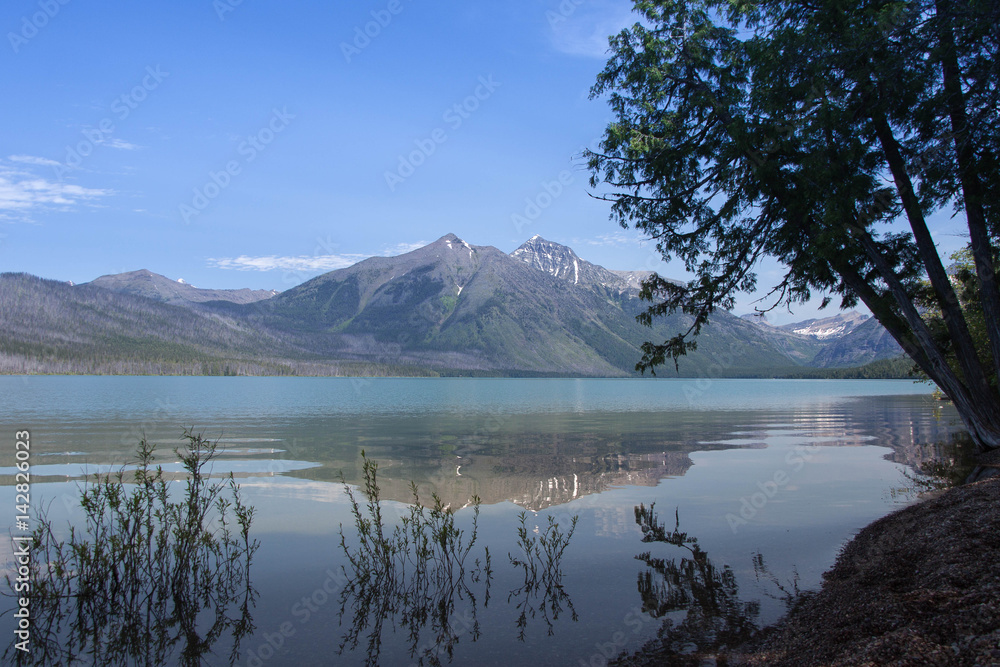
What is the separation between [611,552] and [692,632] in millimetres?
4310

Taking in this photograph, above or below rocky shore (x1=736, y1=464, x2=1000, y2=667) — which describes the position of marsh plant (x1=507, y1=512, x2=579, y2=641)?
below

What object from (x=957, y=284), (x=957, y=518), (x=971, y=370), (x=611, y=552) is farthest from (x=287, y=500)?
(x=957, y=284)

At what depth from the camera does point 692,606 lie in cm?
980

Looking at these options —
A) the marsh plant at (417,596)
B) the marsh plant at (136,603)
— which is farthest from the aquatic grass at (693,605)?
the marsh plant at (136,603)

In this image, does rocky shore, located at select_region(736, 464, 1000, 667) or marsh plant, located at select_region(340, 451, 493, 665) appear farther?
marsh plant, located at select_region(340, 451, 493, 665)

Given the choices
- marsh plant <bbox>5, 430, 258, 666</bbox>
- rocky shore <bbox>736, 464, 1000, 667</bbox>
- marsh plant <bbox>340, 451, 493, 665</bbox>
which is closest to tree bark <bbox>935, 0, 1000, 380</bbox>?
rocky shore <bbox>736, 464, 1000, 667</bbox>

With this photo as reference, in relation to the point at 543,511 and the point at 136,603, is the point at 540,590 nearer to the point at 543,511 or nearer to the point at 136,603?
Answer: the point at 543,511

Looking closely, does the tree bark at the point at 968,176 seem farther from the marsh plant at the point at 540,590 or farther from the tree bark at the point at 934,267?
the marsh plant at the point at 540,590

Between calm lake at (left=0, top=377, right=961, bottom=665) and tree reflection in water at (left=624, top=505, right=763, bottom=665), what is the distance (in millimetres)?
60

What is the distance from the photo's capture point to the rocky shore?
18.0 ft

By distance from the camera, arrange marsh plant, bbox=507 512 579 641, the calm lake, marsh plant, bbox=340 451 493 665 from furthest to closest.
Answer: marsh plant, bbox=507 512 579 641 → the calm lake → marsh plant, bbox=340 451 493 665

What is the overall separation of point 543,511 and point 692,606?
7.64 m

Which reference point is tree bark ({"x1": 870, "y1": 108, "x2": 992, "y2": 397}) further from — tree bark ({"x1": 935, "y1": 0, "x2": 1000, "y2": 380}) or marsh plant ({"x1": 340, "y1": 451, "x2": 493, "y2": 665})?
marsh plant ({"x1": 340, "y1": 451, "x2": 493, "y2": 665})

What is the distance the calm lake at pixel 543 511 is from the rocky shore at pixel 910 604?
33.7 inches
